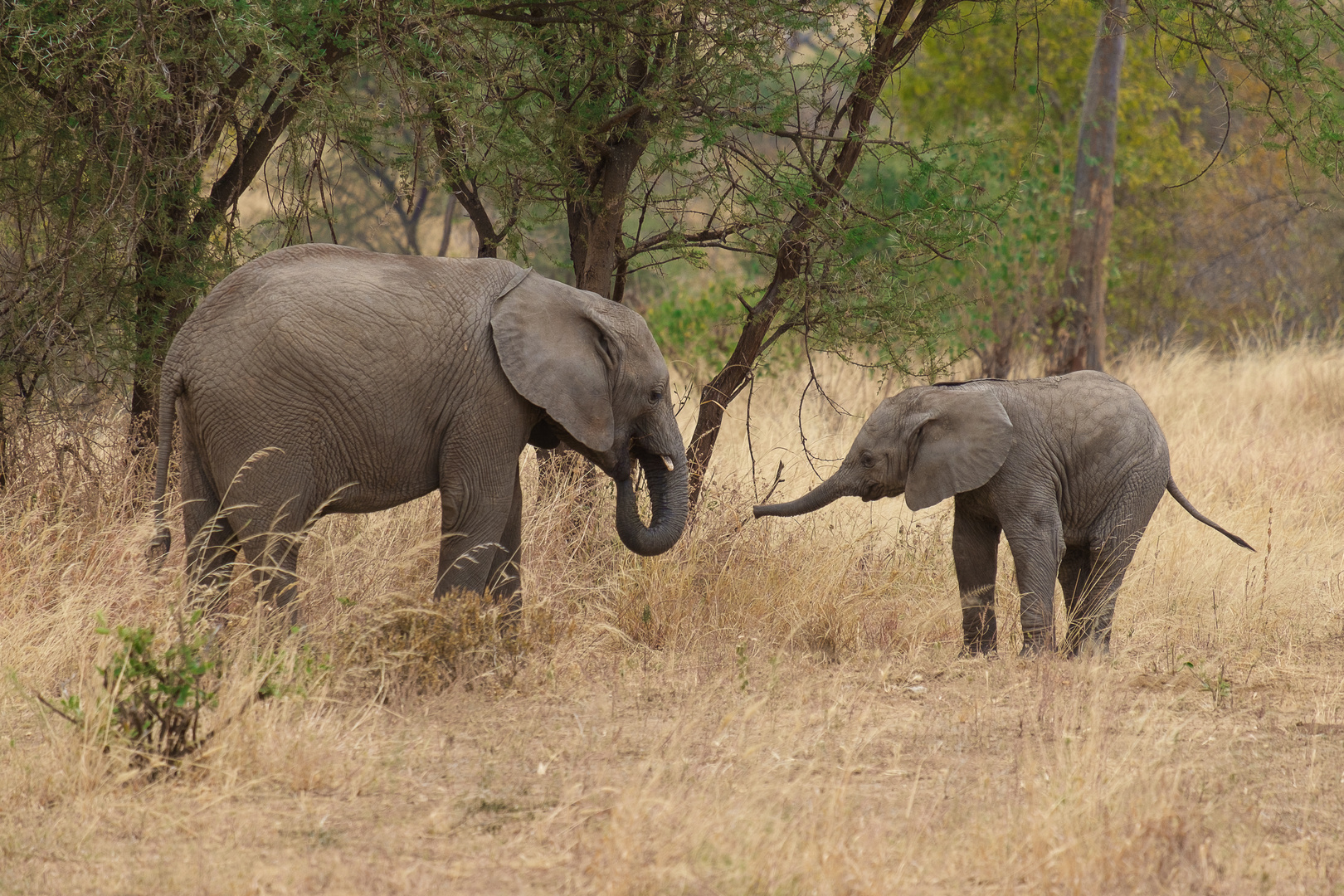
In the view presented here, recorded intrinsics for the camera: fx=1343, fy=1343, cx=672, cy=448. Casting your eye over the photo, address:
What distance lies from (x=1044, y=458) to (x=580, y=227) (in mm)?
3140

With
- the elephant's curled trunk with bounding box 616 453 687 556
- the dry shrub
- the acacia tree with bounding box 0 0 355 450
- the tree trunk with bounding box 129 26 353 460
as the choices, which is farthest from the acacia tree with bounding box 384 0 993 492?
the dry shrub

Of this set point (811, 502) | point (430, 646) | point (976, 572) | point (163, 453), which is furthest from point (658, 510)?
point (163, 453)

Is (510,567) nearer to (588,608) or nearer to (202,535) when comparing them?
(588,608)

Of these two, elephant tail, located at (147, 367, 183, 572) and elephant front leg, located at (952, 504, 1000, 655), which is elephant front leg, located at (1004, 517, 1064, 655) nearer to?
elephant front leg, located at (952, 504, 1000, 655)

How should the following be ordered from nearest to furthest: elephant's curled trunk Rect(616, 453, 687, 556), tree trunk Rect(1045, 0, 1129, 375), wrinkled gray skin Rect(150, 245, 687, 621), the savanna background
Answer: the savanna background → wrinkled gray skin Rect(150, 245, 687, 621) → elephant's curled trunk Rect(616, 453, 687, 556) → tree trunk Rect(1045, 0, 1129, 375)

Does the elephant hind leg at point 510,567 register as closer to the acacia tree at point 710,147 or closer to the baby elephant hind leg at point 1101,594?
the acacia tree at point 710,147

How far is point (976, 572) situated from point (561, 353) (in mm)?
2475

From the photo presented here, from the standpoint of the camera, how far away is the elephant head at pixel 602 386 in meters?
5.74

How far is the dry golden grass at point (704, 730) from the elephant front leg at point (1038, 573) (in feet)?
0.84

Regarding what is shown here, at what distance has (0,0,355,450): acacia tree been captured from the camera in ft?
20.3

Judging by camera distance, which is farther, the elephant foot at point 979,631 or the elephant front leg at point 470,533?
the elephant foot at point 979,631

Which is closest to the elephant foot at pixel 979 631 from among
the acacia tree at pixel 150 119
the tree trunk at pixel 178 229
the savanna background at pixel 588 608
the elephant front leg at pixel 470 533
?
the savanna background at pixel 588 608

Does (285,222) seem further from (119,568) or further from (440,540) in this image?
(440,540)

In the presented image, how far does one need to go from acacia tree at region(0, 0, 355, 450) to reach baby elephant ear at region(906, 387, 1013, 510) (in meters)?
3.37
